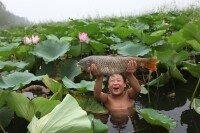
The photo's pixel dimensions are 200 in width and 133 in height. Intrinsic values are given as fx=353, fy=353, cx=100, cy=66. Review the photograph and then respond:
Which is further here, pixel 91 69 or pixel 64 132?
pixel 91 69

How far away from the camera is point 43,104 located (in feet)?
7.59

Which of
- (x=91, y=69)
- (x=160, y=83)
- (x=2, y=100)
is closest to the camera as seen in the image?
(x=2, y=100)

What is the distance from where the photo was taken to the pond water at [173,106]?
2.79m

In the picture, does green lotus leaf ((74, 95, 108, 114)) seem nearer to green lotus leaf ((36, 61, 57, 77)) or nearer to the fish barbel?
the fish barbel

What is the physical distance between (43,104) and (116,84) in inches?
42.0

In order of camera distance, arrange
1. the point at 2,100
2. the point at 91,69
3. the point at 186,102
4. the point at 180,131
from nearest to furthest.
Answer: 1. the point at 2,100
2. the point at 180,131
3. the point at 91,69
4. the point at 186,102

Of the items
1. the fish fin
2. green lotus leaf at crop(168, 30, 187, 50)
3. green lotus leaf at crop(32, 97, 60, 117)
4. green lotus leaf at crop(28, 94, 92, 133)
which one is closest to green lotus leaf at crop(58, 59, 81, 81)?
the fish fin

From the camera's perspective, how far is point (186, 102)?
3387 millimetres

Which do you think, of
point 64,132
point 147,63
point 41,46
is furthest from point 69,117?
point 41,46

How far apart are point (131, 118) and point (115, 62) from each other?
0.54 meters

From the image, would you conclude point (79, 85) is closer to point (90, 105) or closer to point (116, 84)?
point (90, 105)

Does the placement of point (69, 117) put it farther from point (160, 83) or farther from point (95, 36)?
point (95, 36)

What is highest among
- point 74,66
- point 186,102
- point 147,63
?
point 147,63

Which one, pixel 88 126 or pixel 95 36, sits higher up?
pixel 88 126
